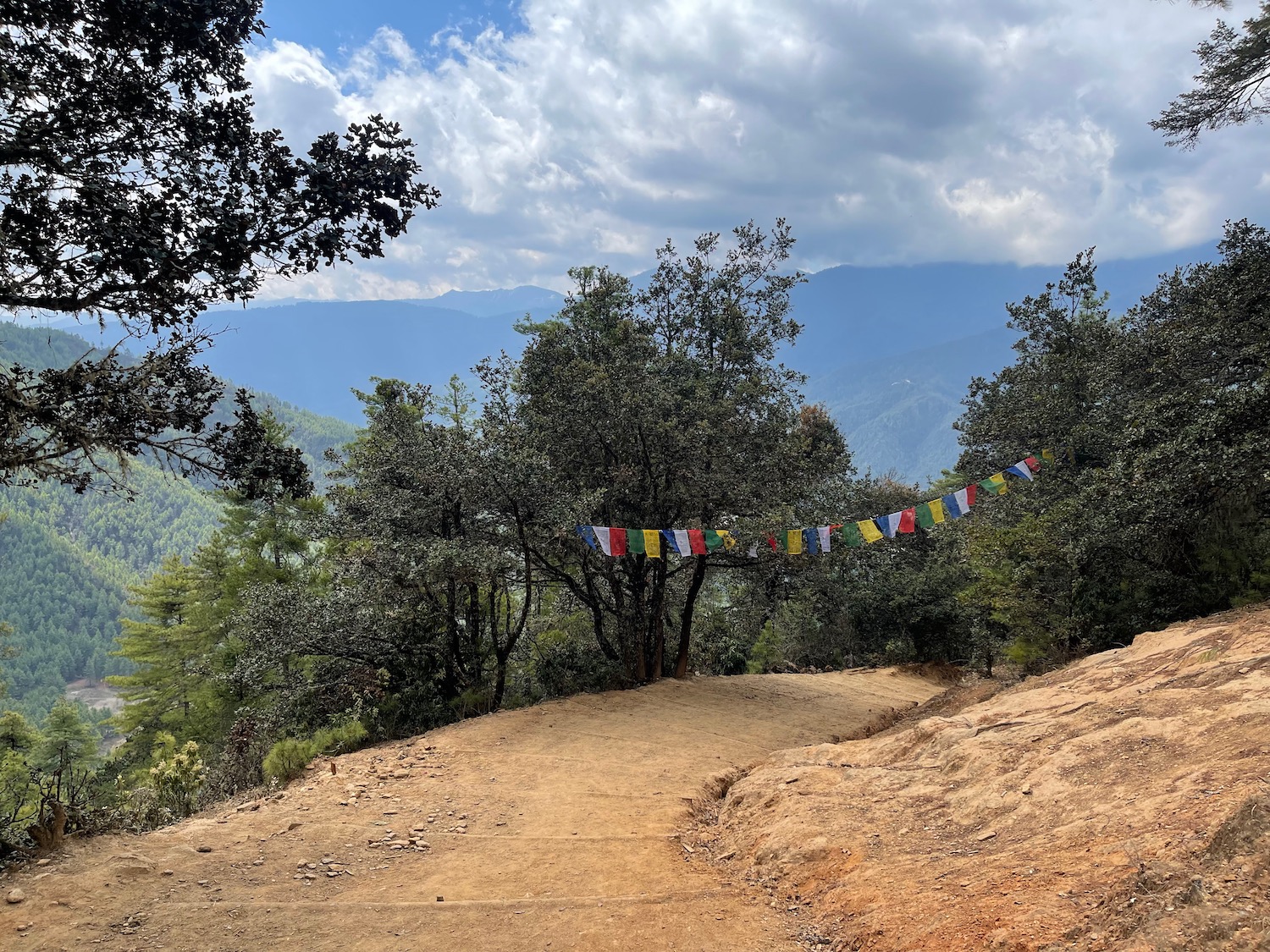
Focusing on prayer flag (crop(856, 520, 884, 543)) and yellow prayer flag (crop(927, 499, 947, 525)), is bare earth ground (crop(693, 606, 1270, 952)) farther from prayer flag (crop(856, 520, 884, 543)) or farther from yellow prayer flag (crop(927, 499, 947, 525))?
yellow prayer flag (crop(927, 499, 947, 525))

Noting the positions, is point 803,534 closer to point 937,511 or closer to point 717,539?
point 717,539

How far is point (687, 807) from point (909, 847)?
9.70 ft

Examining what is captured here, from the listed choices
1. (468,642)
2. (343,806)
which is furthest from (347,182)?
(468,642)

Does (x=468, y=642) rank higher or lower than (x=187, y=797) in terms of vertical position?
higher

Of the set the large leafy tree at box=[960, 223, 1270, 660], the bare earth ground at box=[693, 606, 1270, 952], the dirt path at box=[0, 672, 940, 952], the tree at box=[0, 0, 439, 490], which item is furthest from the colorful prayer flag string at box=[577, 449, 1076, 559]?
the tree at box=[0, 0, 439, 490]

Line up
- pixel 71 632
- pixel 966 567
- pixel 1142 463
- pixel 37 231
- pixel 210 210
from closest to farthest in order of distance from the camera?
pixel 37 231
pixel 210 210
pixel 1142 463
pixel 966 567
pixel 71 632

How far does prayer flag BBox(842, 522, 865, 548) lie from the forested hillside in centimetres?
8475

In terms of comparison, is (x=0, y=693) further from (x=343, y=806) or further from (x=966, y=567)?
(x=966, y=567)

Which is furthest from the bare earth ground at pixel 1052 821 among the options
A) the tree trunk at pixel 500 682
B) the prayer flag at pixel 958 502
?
the prayer flag at pixel 958 502

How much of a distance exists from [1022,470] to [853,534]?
5.07 meters

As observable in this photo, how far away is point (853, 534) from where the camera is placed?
13445mm

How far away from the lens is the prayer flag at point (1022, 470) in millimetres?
15219

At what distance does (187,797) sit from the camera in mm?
8531

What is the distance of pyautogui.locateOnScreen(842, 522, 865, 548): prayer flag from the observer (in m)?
13.4
